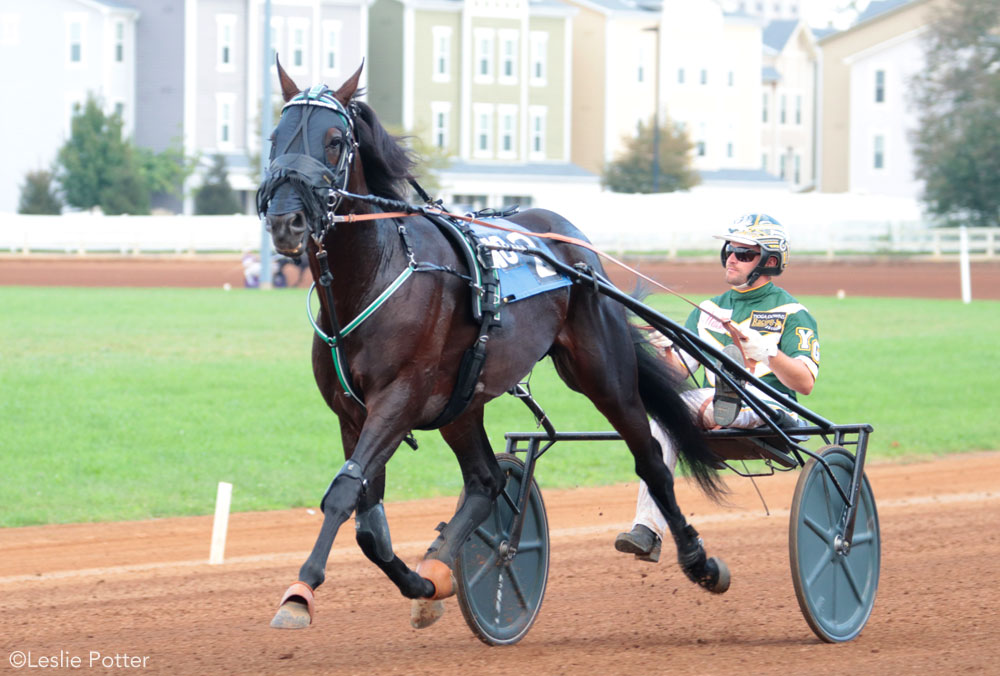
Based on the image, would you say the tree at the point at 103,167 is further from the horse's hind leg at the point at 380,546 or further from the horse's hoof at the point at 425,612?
the horse's hind leg at the point at 380,546

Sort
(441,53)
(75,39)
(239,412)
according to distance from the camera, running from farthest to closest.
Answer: (441,53)
(75,39)
(239,412)

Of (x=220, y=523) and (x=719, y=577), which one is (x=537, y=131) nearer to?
(x=220, y=523)

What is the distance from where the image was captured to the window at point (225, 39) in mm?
45812

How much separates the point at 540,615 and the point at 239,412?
6.65m

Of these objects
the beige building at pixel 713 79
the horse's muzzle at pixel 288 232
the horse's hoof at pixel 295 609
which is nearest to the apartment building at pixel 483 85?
the beige building at pixel 713 79

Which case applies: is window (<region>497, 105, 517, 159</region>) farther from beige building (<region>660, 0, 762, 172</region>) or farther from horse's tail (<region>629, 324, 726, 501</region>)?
horse's tail (<region>629, 324, 726, 501</region>)

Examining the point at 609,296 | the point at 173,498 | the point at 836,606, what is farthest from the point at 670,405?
the point at 173,498

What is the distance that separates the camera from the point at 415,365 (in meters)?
4.29

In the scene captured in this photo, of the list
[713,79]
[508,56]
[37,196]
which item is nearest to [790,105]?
[713,79]

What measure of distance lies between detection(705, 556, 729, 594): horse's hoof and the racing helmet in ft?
3.61

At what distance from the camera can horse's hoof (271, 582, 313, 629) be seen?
378 centimetres

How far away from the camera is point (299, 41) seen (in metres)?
46.5

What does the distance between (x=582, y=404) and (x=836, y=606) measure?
25.6 feet

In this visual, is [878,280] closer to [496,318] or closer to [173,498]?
[173,498]
